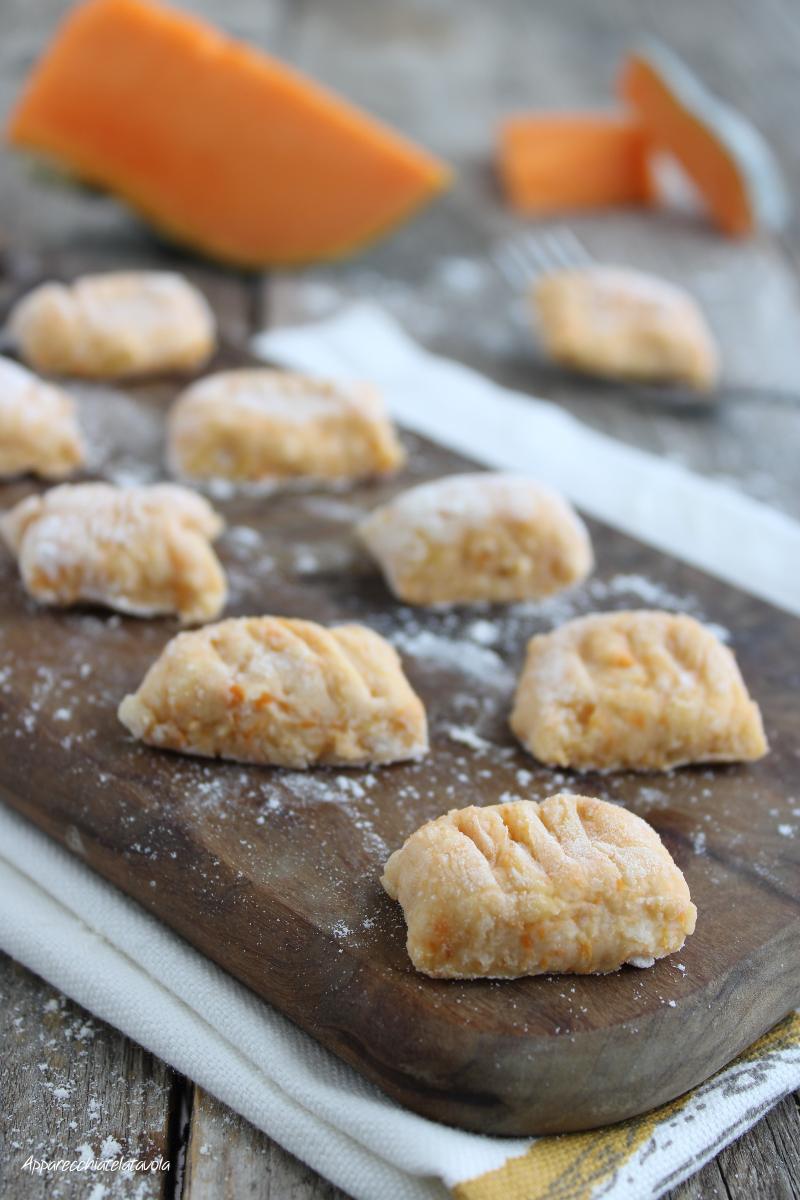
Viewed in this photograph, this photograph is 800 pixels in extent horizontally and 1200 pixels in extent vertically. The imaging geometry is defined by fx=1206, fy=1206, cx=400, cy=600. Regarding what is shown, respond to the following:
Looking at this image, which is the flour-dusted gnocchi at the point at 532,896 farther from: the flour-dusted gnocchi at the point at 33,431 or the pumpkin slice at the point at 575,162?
the pumpkin slice at the point at 575,162

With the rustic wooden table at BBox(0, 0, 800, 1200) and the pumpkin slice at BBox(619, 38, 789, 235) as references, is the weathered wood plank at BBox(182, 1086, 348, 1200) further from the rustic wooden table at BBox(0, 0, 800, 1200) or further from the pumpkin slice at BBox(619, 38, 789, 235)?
the pumpkin slice at BBox(619, 38, 789, 235)

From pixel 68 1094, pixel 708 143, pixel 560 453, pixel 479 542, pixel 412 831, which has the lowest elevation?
pixel 68 1094

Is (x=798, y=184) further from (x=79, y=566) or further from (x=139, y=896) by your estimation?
(x=139, y=896)

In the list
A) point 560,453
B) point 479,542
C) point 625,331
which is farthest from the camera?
point 625,331

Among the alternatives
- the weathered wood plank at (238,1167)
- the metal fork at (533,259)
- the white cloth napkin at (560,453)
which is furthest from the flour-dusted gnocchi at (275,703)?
the metal fork at (533,259)

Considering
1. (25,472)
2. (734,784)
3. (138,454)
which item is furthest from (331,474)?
(734,784)

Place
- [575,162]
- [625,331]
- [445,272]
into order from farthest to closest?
[575,162]
[445,272]
[625,331]

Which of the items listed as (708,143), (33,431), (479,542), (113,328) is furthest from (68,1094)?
(708,143)

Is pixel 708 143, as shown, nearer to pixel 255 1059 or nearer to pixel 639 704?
pixel 639 704
